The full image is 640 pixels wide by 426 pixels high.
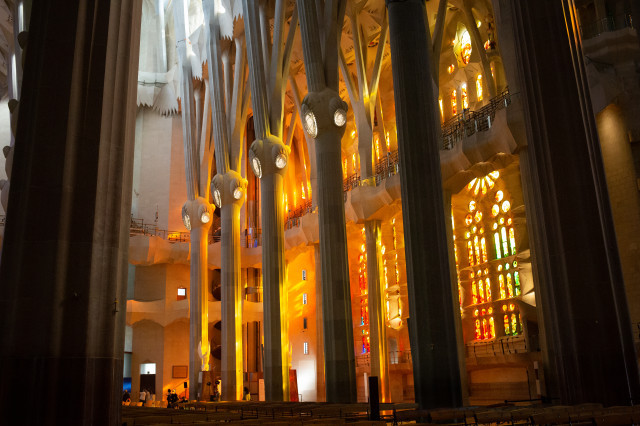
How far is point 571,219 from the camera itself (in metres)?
10.2

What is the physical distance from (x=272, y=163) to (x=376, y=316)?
6.94 metres

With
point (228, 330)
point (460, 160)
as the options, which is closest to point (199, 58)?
point (228, 330)

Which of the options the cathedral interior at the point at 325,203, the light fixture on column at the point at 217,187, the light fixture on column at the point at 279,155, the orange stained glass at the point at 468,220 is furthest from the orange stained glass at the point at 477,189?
the light fixture on column at the point at 217,187

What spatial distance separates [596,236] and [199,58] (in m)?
23.0

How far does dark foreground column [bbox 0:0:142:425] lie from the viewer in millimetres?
6266

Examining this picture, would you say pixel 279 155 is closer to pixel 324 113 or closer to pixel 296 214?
pixel 324 113

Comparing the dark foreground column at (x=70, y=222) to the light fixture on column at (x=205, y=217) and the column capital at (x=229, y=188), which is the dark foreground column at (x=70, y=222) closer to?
the column capital at (x=229, y=188)

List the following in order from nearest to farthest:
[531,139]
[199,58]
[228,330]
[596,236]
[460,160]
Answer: [596,236] → [531,139] → [460,160] → [228,330] → [199,58]

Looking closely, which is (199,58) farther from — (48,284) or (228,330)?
(48,284)

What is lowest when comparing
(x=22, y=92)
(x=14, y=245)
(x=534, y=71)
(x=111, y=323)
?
(x=111, y=323)

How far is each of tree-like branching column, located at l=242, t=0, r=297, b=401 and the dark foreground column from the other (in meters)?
12.6

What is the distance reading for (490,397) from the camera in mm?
21281

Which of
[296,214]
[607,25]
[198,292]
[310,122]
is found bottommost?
[198,292]

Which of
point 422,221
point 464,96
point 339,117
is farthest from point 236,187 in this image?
point 422,221
